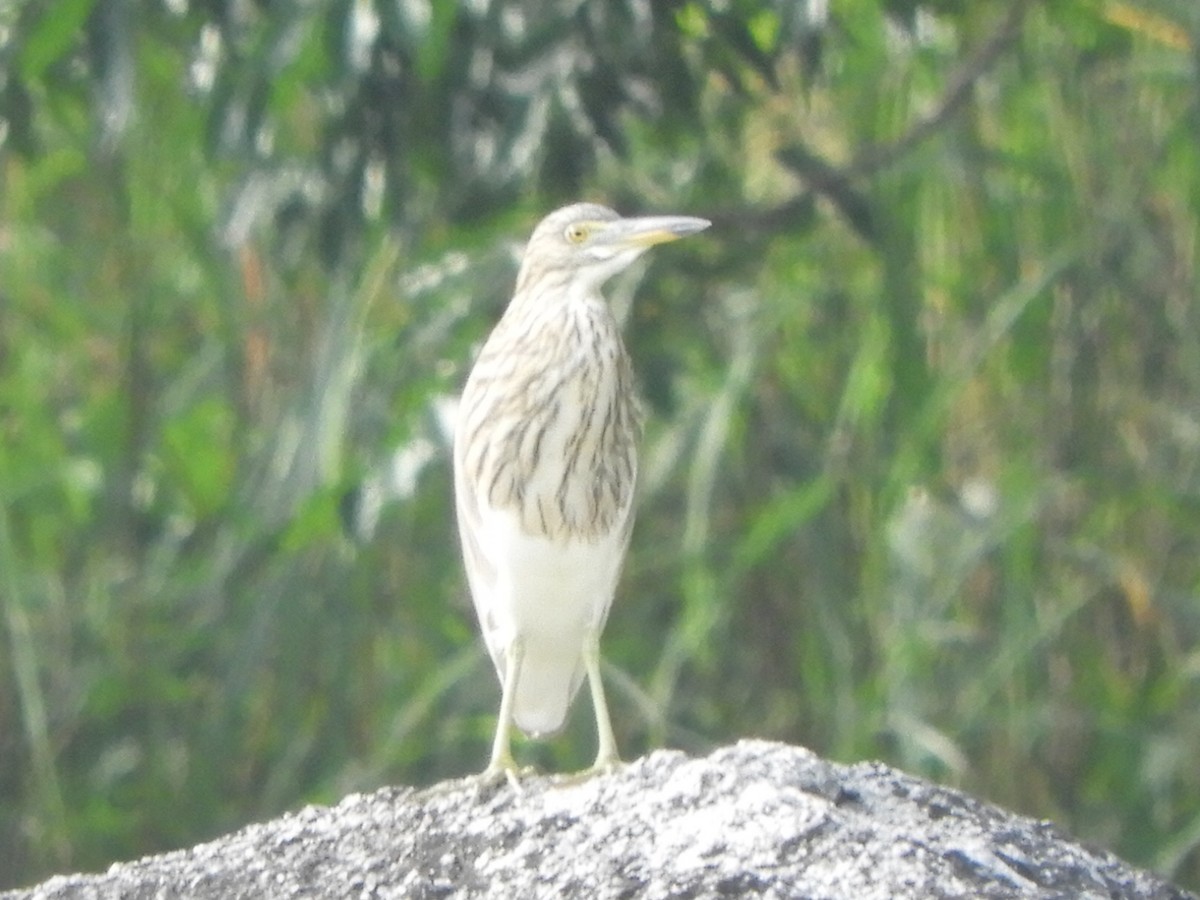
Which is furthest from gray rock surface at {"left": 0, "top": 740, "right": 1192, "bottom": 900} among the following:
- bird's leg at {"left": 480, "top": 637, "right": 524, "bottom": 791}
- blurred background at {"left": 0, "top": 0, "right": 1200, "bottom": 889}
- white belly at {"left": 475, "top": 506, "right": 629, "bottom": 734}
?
blurred background at {"left": 0, "top": 0, "right": 1200, "bottom": 889}

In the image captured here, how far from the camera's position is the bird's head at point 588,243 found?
159 inches

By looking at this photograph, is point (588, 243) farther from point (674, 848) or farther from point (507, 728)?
point (674, 848)

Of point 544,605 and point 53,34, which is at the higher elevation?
point 53,34

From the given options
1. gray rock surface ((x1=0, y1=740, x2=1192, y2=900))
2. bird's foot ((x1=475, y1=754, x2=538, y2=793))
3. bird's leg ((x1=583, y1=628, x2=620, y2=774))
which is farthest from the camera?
bird's leg ((x1=583, y1=628, x2=620, y2=774))

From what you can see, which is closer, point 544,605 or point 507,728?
point 507,728

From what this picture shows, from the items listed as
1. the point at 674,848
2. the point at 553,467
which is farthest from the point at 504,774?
the point at 674,848

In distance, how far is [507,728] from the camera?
3.83 meters

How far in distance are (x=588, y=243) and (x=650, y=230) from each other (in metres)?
0.14

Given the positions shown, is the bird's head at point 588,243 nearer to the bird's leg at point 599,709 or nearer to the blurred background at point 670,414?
the blurred background at point 670,414

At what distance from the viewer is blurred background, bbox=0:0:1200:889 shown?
15.5ft

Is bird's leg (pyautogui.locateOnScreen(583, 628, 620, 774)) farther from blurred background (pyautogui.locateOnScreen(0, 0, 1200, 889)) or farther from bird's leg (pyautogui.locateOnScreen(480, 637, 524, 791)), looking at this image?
blurred background (pyautogui.locateOnScreen(0, 0, 1200, 889))

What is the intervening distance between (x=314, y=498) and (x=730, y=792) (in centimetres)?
204

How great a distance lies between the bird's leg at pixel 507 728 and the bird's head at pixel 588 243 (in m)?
0.62

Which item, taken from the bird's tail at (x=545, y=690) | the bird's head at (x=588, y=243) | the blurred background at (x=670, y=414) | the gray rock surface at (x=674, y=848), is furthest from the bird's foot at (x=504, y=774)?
the blurred background at (x=670, y=414)
